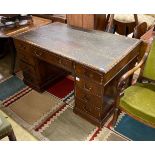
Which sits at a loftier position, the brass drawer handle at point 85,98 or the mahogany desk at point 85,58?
the mahogany desk at point 85,58

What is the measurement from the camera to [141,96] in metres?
2.07

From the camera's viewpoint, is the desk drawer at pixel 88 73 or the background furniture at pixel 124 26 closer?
the desk drawer at pixel 88 73

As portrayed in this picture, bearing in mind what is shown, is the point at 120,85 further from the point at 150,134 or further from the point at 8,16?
the point at 8,16

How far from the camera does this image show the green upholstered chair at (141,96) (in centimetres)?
192

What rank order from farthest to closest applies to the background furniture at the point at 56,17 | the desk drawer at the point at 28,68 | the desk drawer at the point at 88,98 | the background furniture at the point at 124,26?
the background furniture at the point at 124,26, the background furniture at the point at 56,17, the desk drawer at the point at 28,68, the desk drawer at the point at 88,98

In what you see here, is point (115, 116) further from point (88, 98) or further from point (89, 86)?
point (89, 86)

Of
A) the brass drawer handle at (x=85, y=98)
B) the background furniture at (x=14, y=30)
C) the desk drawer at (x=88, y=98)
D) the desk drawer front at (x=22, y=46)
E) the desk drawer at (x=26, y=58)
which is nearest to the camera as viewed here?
the desk drawer at (x=88, y=98)

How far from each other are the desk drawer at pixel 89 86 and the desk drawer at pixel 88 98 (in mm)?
55

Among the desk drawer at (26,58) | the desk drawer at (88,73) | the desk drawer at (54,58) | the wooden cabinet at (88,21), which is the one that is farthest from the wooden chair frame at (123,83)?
the desk drawer at (26,58)

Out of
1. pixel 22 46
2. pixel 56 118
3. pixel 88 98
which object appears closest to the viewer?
pixel 88 98

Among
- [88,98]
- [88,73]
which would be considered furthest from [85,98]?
[88,73]

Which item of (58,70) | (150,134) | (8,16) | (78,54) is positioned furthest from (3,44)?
(150,134)

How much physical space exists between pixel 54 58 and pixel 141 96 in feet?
3.42

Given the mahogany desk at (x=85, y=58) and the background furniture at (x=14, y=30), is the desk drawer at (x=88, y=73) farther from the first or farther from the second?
the background furniture at (x=14, y=30)
